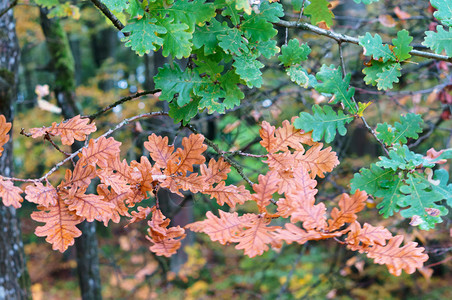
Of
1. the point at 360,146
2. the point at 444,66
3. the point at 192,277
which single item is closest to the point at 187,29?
the point at 444,66

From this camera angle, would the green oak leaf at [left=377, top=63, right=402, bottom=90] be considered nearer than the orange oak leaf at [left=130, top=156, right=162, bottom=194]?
No

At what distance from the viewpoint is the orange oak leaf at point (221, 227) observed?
0.88m

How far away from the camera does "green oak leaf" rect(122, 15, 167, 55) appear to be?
39.9 inches

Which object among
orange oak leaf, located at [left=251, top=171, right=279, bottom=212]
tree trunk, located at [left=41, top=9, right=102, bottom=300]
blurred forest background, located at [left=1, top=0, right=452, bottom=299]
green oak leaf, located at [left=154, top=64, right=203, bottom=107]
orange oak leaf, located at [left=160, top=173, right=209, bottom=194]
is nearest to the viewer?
orange oak leaf, located at [left=251, top=171, right=279, bottom=212]

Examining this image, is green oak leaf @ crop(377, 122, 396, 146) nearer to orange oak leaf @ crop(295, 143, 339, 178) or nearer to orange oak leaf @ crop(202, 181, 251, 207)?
orange oak leaf @ crop(295, 143, 339, 178)

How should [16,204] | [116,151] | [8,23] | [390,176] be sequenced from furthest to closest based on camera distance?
[8,23]
[390,176]
[116,151]
[16,204]

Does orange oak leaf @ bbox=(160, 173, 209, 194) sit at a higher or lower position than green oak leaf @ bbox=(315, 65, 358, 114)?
lower

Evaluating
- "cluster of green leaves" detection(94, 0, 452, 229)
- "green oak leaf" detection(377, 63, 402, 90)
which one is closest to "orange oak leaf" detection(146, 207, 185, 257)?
"cluster of green leaves" detection(94, 0, 452, 229)

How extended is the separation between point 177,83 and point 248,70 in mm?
221

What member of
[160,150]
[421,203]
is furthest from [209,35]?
[421,203]

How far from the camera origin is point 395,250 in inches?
36.0

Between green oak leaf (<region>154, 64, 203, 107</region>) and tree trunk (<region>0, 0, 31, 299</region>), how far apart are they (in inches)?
69.0

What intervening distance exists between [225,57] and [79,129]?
0.48 meters

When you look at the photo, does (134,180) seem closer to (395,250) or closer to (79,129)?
(79,129)
